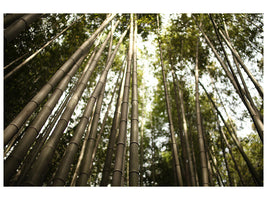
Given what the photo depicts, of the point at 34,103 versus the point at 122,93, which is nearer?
the point at 34,103

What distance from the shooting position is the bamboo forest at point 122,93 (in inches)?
54.4

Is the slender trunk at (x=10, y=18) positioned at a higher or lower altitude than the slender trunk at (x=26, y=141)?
higher

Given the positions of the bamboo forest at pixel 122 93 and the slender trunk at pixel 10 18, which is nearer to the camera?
the slender trunk at pixel 10 18

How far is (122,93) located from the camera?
2.89 meters

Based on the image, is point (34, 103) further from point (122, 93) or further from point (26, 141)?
point (122, 93)

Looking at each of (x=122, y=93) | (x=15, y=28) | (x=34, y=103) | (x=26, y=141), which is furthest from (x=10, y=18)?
(x=122, y=93)

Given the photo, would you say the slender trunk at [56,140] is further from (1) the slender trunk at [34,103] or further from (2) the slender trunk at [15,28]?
(2) the slender trunk at [15,28]

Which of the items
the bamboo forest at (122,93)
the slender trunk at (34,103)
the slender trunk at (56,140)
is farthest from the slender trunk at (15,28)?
the slender trunk at (56,140)

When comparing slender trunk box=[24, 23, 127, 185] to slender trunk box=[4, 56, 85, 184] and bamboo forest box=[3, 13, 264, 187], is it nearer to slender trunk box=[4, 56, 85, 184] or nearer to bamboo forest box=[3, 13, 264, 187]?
bamboo forest box=[3, 13, 264, 187]

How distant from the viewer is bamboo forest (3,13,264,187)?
1.38 metres

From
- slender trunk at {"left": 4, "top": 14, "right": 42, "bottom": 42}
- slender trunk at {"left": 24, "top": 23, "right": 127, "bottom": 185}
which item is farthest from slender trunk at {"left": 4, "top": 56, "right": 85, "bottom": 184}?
slender trunk at {"left": 4, "top": 14, "right": 42, "bottom": 42}
